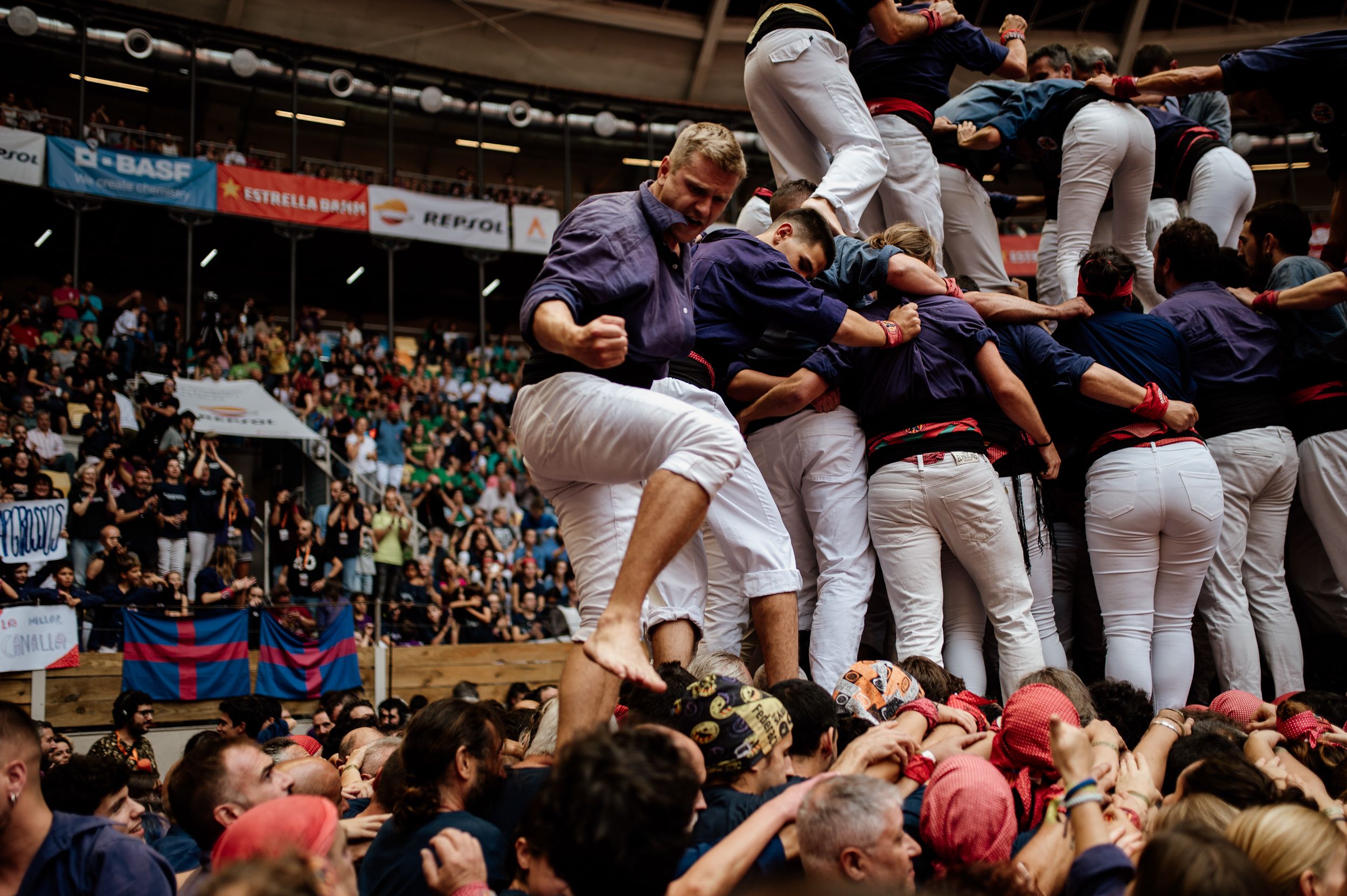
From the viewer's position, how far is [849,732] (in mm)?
3080

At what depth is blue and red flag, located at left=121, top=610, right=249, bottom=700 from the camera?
9078mm

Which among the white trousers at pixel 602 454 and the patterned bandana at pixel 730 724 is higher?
the white trousers at pixel 602 454

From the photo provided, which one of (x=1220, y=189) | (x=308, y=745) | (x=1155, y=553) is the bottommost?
(x=308, y=745)

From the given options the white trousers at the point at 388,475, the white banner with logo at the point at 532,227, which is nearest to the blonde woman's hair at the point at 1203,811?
the white trousers at the point at 388,475

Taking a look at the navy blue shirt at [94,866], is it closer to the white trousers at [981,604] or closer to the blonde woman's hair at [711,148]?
the blonde woman's hair at [711,148]

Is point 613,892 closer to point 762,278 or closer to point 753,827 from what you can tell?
point 753,827

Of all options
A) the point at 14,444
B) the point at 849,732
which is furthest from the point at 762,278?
the point at 14,444

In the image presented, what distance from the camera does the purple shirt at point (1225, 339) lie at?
4.98 metres

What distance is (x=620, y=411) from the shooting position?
2705mm

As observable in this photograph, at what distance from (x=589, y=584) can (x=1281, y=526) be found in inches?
144

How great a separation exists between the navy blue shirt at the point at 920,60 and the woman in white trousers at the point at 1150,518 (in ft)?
5.96

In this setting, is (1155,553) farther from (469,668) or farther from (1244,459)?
(469,668)

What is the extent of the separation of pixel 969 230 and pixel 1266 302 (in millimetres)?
1741

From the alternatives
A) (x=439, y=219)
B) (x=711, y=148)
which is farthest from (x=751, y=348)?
(x=439, y=219)
